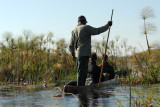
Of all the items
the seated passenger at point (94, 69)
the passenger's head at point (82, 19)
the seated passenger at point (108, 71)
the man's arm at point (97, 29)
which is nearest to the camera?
the man's arm at point (97, 29)

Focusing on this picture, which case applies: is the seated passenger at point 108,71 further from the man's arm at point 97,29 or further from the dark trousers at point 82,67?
the man's arm at point 97,29

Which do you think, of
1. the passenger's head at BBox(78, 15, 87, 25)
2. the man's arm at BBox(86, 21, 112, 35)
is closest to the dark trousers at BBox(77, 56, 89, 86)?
the man's arm at BBox(86, 21, 112, 35)

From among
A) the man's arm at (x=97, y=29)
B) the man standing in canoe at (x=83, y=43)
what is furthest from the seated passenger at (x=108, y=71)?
the man's arm at (x=97, y=29)

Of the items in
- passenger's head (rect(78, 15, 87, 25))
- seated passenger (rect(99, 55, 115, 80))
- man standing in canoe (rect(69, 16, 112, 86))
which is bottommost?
seated passenger (rect(99, 55, 115, 80))

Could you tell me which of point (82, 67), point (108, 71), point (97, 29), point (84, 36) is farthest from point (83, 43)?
point (108, 71)

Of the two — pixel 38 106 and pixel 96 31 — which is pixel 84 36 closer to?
pixel 96 31

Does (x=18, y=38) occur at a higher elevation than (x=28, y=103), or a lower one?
higher

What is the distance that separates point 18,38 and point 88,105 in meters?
5.76

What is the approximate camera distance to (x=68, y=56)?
14.1 meters

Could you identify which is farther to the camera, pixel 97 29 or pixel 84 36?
pixel 84 36

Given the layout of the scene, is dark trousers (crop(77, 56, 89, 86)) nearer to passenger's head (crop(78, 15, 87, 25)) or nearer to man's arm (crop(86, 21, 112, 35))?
man's arm (crop(86, 21, 112, 35))

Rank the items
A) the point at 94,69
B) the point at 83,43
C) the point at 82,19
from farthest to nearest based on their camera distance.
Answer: the point at 94,69 → the point at 82,19 → the point at 83,43

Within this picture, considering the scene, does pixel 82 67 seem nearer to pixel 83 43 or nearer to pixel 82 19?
pixel 83 43

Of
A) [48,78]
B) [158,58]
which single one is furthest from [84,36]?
[48,78]
